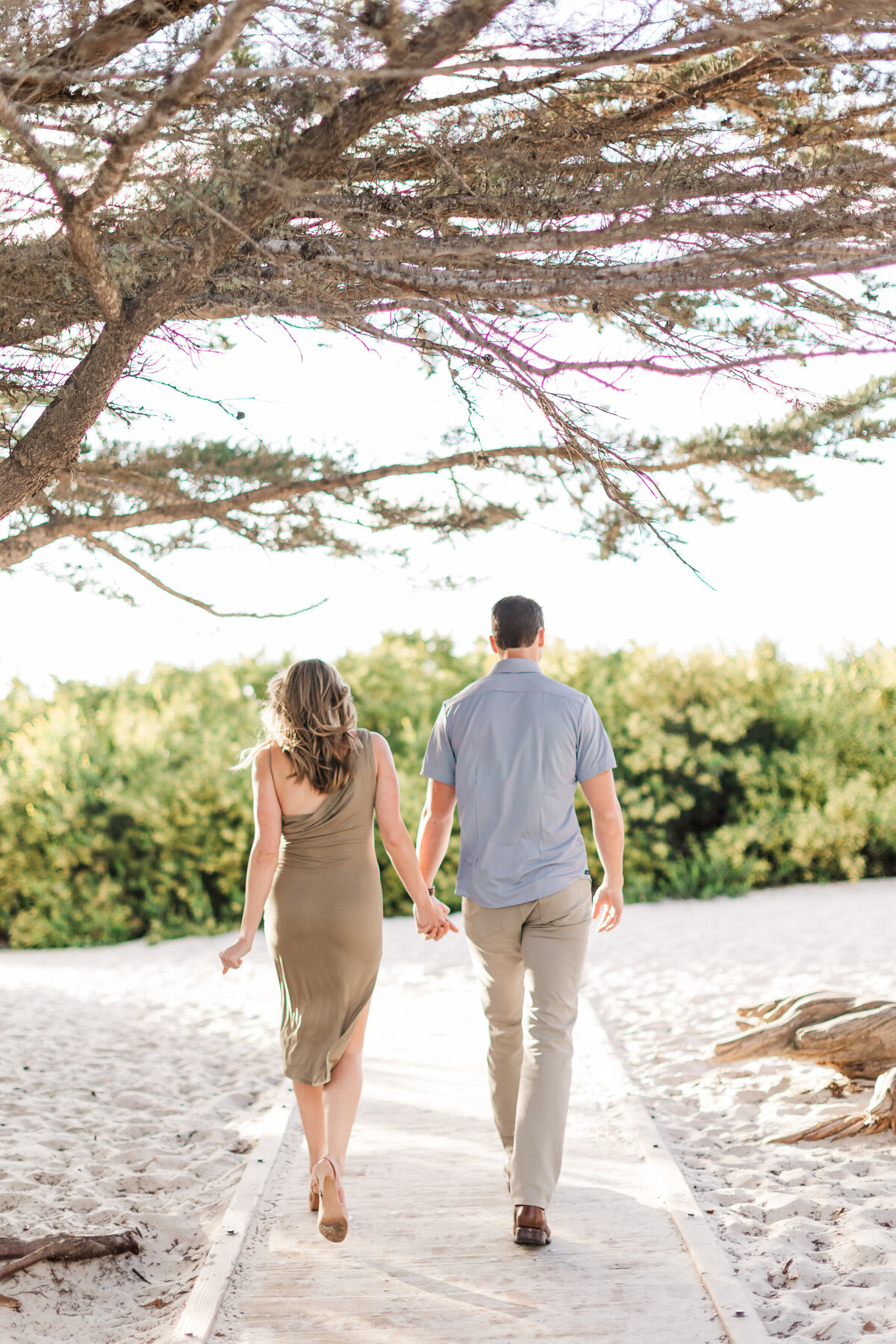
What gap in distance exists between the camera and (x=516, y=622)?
3.41 metres

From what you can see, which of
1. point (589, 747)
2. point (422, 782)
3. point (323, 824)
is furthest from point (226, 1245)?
point (422, 782)

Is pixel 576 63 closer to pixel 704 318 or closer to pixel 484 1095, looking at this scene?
pixel 704 318

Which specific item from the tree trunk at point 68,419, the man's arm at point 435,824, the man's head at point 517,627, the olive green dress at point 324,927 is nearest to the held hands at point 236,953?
the olive green dress at point 324,927

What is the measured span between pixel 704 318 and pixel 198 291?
160cm

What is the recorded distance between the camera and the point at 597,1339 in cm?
259

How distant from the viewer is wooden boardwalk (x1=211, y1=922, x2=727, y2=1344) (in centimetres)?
267

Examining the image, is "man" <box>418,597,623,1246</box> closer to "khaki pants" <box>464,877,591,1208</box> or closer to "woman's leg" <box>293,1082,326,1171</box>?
"khaki pants" <box>464,877,591,1208</box>

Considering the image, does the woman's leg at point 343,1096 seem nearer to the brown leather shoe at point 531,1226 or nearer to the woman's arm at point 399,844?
the woman's arm at point 399,844

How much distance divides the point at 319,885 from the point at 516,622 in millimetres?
1031

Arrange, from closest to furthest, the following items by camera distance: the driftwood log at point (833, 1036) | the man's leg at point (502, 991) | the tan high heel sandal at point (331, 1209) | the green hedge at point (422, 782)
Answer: the tan high heel sandal at point (331, 1209) → the man's leg at point (502, 991) → the driftwood log at point (833, 1036) → the green hedge at point (422, 782)

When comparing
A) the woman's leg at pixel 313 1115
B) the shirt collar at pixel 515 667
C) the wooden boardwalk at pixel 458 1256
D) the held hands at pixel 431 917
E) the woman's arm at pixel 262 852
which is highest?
the shirt collar at pixel 515 667

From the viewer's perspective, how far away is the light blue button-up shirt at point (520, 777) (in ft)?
10.6

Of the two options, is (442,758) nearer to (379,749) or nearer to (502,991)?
(379,749)

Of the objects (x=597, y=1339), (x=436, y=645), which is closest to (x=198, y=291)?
(x=597, y=1339)
